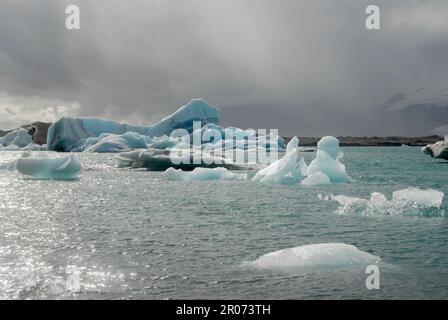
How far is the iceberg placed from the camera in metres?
89.4

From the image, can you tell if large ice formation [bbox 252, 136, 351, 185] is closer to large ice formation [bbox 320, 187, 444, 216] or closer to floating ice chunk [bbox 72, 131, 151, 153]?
large ice formation [bbox 320, 187, 444, 216]

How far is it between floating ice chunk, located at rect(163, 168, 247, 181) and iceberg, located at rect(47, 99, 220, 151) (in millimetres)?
45928

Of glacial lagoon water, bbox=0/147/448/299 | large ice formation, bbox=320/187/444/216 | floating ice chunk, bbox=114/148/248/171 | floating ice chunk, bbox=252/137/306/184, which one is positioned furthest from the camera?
floating ice chunk, bbox=114/148/248/171

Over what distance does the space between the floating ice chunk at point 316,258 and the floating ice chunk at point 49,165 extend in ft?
105

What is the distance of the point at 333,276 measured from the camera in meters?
11.4

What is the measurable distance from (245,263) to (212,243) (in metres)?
2.83

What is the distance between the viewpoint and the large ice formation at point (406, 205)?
2003 cm

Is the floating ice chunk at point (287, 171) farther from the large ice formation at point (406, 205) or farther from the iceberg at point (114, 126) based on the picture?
the iceberg at point (114, 126)

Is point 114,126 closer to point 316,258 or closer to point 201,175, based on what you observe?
point 201,175

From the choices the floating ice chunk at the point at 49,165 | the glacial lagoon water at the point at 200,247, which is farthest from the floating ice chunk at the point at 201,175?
the glacial lagoon water at the point at 200,247

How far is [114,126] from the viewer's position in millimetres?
98875

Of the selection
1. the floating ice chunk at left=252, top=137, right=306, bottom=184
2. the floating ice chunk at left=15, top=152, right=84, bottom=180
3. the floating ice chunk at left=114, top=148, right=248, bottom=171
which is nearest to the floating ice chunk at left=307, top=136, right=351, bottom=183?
the floating ice chunk at left=252, top=137, right=306, bottom=184

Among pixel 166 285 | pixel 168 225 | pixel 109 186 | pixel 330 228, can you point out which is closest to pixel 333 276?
pixel 166 285
